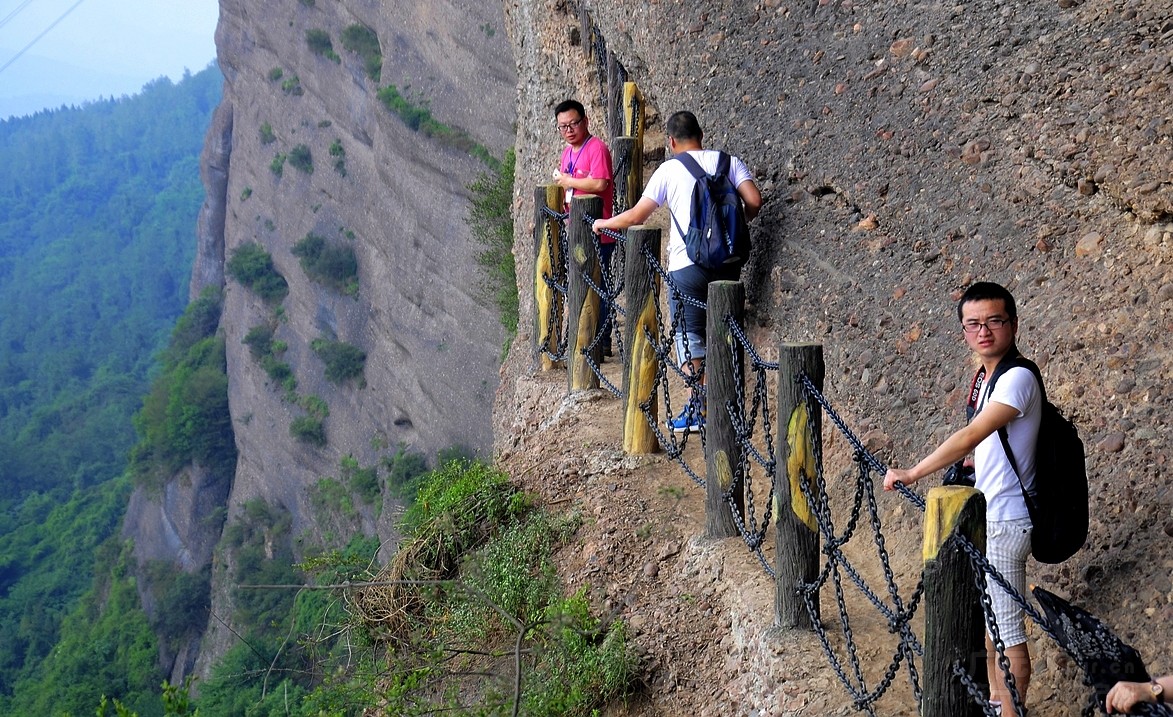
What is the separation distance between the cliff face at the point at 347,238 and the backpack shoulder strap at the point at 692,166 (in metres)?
20.2

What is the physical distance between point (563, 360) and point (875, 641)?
3.59 m

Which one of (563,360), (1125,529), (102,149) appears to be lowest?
(1125,529)

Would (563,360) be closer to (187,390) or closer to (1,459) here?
(187,390)

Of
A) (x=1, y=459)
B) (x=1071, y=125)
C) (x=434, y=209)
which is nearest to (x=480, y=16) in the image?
(x=434, y=209)

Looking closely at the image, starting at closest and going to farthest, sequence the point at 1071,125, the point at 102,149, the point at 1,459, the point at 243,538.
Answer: the point at 1071,125, the point at 243,538, the point at 1,459, the point at 102,149

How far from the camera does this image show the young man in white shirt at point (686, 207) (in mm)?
5188

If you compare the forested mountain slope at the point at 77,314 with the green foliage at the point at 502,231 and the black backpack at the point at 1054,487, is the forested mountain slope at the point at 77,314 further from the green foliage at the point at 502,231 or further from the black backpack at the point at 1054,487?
the black backpack at the point at 1054,487

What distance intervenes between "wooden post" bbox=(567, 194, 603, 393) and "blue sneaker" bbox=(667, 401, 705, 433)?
78cm

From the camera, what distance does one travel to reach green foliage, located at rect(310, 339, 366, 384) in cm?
3469

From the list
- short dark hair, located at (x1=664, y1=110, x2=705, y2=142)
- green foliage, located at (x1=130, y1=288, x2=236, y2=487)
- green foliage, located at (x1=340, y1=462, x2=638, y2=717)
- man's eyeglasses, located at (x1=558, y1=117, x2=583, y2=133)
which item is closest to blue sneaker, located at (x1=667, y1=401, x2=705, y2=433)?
green foliage, located at (x1=340, y1=462, x2=638, y2=717)

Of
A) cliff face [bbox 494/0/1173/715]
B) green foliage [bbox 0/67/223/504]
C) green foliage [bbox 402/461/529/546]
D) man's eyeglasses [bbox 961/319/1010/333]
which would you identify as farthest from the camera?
green foliage [bbox 0/67/223/504]

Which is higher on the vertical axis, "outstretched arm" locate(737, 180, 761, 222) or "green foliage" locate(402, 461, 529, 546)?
"outstretched arm" locate(737, 180, 761, 222)

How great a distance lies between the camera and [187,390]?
4519cm

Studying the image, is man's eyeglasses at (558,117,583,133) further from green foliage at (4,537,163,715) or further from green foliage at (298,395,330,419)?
green foliage at (4,537,163,715)
